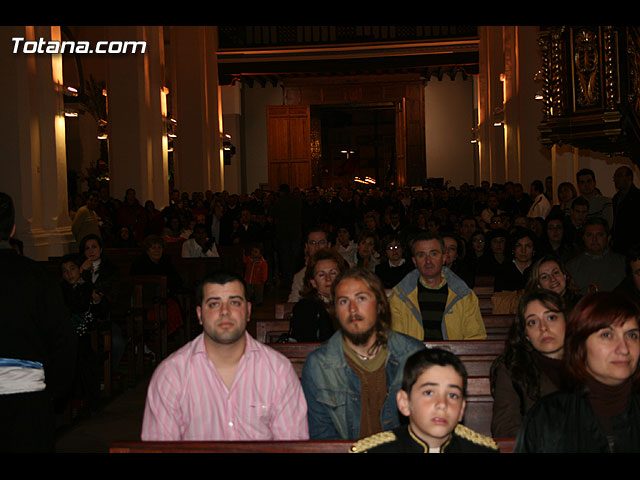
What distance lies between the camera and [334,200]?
20.3m

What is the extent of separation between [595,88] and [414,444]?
5417 mm

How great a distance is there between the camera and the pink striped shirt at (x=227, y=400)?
12.9 ft

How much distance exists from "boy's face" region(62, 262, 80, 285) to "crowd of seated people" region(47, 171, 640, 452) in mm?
2169

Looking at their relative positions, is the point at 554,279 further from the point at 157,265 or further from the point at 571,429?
the point at 157,265

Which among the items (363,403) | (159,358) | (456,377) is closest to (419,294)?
(363,403)

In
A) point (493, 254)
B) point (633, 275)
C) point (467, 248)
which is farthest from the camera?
point (467, 248)

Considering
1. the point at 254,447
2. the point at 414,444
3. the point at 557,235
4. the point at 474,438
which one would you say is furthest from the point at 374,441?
the point at 557,235

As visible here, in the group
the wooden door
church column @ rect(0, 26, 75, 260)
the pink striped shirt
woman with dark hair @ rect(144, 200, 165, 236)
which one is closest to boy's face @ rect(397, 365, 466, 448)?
the pink striped shirt

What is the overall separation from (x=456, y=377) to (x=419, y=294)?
119 inches

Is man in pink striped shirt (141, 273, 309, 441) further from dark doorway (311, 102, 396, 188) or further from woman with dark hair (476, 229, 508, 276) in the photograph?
dark doorway (311, 102, 396, 188)

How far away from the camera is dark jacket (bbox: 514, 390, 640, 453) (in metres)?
2.92

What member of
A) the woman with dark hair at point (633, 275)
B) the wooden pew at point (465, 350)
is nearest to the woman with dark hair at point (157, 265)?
the wooden pew at point (465, 350)

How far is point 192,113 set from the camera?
27250 mm

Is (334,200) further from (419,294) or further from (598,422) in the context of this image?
(598,422)
